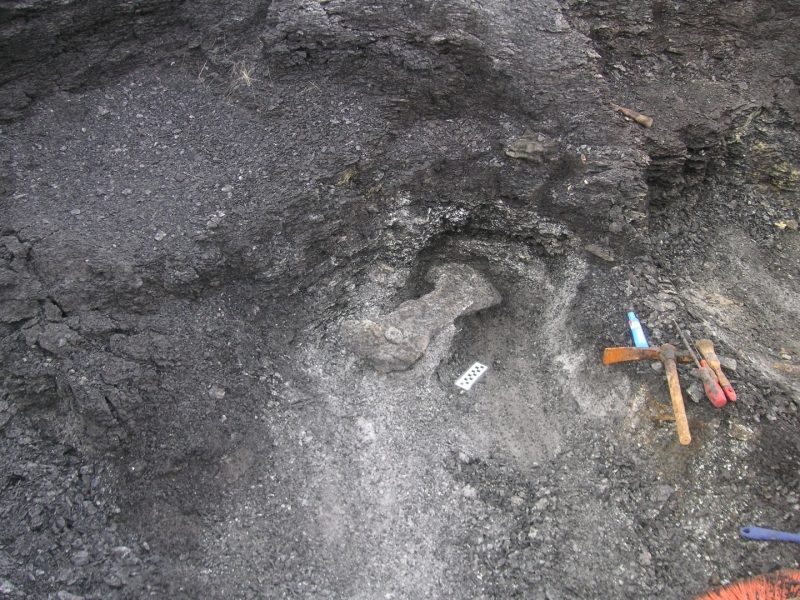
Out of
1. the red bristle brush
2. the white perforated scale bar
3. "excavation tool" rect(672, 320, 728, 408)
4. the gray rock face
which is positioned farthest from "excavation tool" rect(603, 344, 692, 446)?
the gray rock face

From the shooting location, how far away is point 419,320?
12.7ft

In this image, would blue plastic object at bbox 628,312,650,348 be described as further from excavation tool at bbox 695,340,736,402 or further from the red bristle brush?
the red bristle brush

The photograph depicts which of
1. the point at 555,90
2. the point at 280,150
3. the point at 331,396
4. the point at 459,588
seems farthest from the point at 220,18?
the point at 459,588

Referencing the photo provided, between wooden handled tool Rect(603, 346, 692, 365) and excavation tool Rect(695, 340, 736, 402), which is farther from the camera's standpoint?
wooden handled tool Rect(603, 346, 692, 365)

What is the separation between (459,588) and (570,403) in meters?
1.33

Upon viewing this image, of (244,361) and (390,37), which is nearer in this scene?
(244,361)

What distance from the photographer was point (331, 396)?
362 cm

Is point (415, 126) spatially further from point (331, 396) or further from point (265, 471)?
point (265, 471)

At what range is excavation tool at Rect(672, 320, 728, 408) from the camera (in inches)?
116

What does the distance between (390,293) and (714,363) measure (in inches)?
83.8

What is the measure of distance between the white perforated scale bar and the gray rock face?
341 millimetres

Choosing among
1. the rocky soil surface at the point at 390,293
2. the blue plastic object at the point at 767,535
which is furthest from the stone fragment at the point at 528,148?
the blue plastic object at the point at 767,535

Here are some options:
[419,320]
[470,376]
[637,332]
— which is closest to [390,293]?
→ [419,320]

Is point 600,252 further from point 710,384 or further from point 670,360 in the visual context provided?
point 710,384
